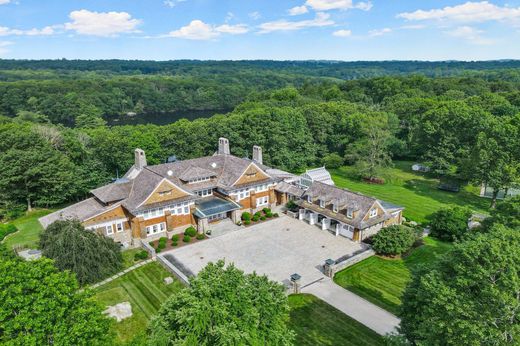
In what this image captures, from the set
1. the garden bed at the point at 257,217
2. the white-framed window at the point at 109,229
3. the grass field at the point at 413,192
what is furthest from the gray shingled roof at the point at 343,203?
the white-framed window at the point at 109,229

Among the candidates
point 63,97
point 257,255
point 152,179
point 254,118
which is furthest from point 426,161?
point 63,97

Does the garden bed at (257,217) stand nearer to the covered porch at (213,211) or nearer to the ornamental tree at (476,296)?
the covered porch at (213,211)

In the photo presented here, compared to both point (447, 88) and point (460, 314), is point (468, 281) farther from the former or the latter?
point (447, 88)

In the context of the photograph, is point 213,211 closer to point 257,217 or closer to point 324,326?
point 257,217

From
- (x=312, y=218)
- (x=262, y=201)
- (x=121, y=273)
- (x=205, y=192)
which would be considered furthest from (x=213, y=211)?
(x=121, y=273)

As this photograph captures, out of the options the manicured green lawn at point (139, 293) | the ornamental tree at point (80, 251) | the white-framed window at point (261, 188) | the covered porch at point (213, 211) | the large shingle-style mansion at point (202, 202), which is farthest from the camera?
the white-framed window at point (261, 188)

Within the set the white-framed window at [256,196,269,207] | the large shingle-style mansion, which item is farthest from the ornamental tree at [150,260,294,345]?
the white-framed window at [256,196,269,207]

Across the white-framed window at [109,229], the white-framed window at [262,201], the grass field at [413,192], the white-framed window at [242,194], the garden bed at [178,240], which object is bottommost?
the grass field at [413,192]
